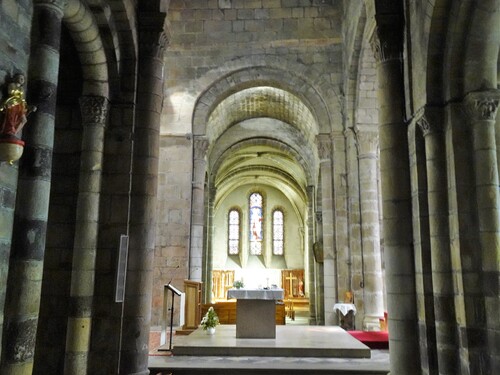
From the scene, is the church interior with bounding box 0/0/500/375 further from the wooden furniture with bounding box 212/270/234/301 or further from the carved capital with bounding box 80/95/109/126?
the wooden furniture with bounding box 212/270/234/301

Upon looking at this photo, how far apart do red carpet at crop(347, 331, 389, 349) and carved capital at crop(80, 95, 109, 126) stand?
676 cm

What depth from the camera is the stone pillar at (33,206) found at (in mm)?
4277

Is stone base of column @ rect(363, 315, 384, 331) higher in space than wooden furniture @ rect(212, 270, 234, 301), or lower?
lower

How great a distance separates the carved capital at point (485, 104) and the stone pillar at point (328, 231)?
7.56 meters

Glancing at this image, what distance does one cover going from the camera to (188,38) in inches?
575

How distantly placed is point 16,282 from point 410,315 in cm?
507

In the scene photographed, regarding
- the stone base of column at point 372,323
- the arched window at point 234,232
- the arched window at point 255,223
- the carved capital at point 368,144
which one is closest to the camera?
the stone base of column at point 372,323

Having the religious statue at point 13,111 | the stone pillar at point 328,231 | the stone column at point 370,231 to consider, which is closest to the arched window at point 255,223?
the stone pillar at point 328,231

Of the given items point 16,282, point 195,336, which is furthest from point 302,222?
point 16,282

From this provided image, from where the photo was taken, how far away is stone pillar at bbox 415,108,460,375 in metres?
5.94

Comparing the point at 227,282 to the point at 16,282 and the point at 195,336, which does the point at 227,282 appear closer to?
the point at 195,336

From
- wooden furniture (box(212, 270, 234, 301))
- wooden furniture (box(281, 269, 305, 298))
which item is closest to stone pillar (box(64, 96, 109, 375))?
wooden furniture (box(212, 270, 234, 301))

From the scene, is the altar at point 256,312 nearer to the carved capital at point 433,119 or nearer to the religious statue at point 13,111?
the carved capital at point 433,119

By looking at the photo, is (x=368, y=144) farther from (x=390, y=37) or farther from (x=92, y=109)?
(x=92, y=109)
